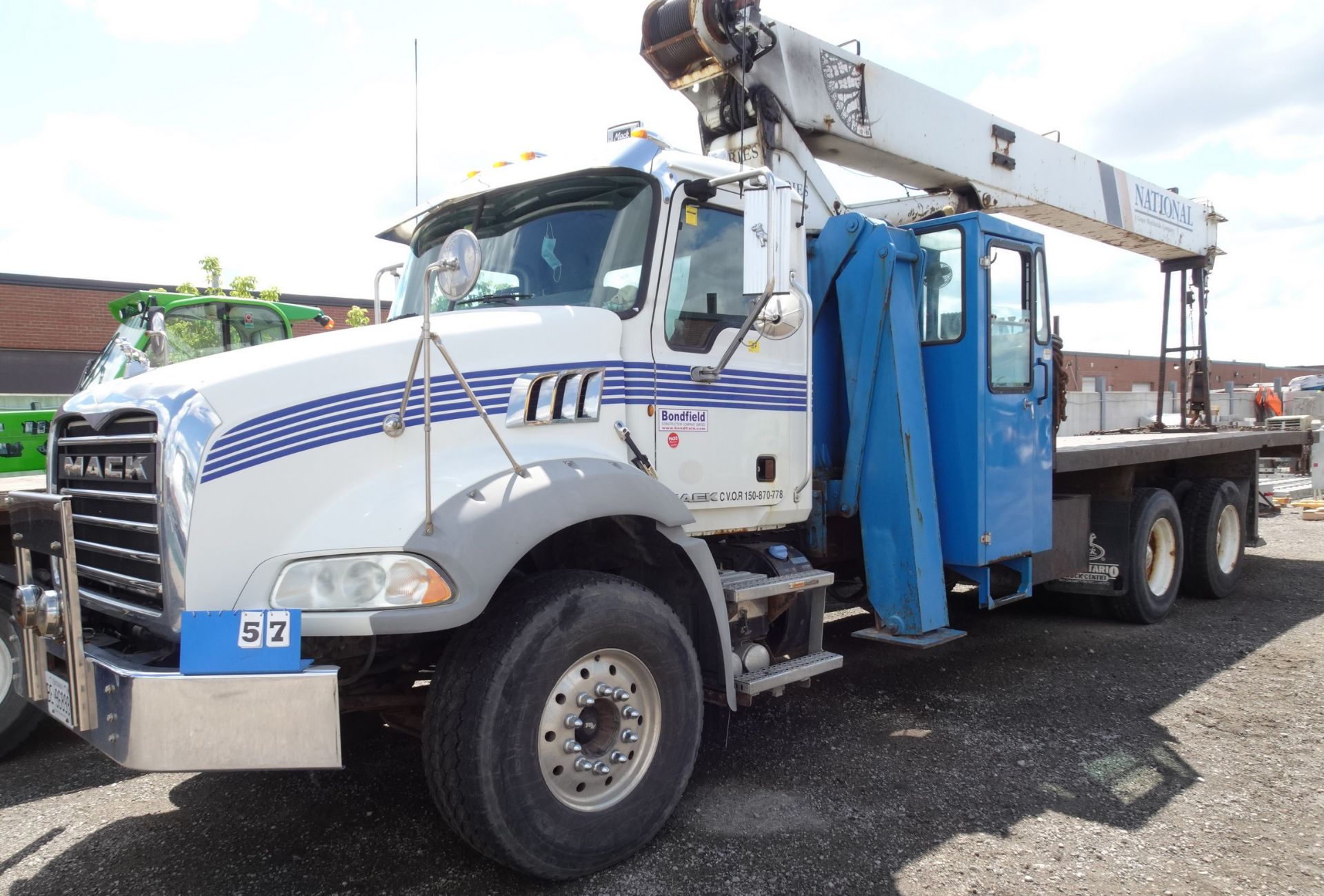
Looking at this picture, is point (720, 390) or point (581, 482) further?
point (720, 390)

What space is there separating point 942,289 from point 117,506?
14.0 ft

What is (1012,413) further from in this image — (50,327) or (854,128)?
(50,327)

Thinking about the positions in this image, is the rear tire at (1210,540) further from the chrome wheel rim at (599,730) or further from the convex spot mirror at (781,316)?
the chrome wheel rim at (599,730)

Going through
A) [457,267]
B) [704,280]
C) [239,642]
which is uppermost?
[704,280]

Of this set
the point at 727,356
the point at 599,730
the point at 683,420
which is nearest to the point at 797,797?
the point at 599,730

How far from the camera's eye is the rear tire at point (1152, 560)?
23.8ft

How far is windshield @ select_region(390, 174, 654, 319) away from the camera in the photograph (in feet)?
13.0

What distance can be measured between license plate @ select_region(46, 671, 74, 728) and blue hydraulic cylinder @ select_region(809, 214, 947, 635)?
3.64 metres

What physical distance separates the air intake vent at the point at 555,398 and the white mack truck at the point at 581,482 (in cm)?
1

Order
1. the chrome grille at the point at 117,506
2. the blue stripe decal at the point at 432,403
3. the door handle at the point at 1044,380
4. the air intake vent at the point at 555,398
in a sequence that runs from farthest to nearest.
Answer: the door handle at the point at 1044,380 → the air intake vent at the point at 555,398 → the chrome grille at the point at 117,506 → the blue stripe decal at the point at 432,403

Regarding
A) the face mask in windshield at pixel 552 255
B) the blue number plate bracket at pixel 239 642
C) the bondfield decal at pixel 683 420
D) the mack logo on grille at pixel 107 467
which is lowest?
the blue number plate bracket at pixel 239 642

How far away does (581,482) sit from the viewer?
11.0 ft

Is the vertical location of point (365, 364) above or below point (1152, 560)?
above

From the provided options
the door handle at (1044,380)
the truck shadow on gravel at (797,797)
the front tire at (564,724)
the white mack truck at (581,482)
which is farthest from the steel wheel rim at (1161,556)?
the front tire at (564,724)
